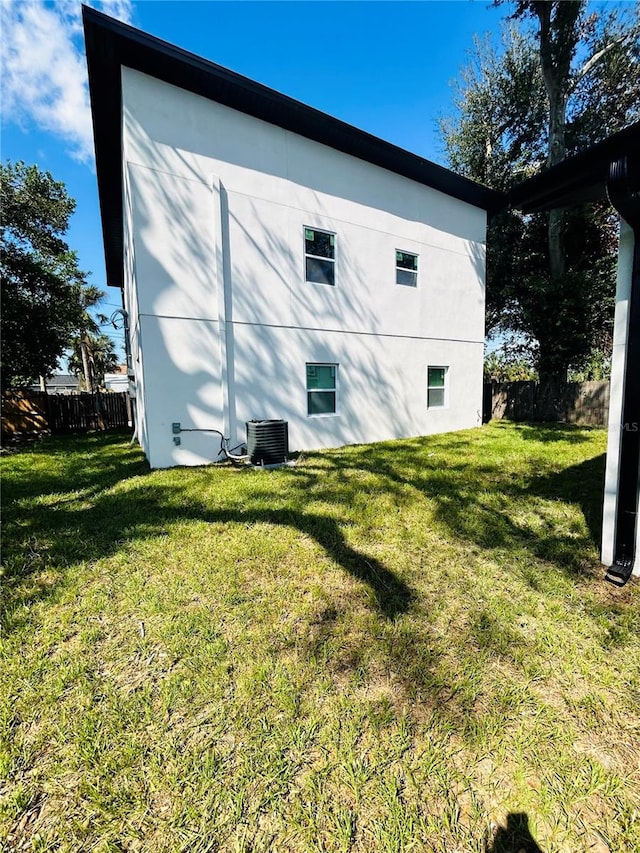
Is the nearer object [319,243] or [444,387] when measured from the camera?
[319,243]

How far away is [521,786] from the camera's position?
150 centimetres

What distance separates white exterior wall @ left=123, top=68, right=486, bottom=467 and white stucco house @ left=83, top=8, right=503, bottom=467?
3cm

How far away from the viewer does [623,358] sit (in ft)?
9.56

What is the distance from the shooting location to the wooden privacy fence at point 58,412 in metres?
11.7

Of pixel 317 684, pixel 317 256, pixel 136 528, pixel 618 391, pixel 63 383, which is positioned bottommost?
pixel 317 684

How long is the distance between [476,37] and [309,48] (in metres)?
9.50

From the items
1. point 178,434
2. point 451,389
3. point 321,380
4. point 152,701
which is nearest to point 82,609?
point 152,701

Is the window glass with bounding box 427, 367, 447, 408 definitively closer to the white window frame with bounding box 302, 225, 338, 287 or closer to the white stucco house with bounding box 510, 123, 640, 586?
the white window frame with bounding box 302, 225, 338, 287

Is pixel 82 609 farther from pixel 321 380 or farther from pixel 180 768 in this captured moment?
pixel 321 380

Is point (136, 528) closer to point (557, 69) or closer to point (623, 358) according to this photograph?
point (623, 358)

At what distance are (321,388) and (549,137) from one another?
1142 cm

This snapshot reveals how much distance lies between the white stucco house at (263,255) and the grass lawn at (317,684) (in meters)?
3.39

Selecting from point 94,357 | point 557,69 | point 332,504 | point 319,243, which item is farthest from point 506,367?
point 94,357

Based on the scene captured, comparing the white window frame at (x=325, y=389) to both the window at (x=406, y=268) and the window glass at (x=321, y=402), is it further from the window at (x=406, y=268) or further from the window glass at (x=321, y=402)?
the window at (x=406, y=268)
